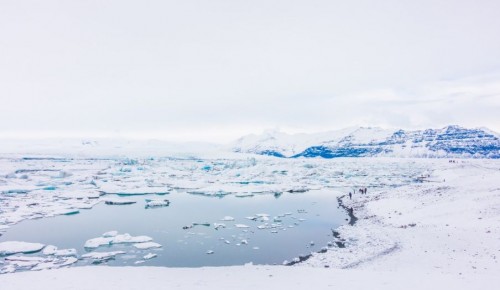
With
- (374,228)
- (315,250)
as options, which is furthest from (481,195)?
(315,250)

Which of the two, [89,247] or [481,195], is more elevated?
[481,195]

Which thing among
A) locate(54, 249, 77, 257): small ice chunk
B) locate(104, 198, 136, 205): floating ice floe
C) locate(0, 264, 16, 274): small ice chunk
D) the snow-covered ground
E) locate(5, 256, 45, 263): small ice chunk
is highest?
the snow-covered ground

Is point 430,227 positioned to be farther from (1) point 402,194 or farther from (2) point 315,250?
(1) point 402,194

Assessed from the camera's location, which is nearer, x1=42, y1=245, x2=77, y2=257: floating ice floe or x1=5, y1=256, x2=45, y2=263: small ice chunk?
x1=5, y1=256, x2=45, y2=263: small ice chunk

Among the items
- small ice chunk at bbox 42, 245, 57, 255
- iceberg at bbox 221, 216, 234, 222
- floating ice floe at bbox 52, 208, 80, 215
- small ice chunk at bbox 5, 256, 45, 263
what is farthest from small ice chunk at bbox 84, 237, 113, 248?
floating ice floe at bbox 52, 208, 80, 215

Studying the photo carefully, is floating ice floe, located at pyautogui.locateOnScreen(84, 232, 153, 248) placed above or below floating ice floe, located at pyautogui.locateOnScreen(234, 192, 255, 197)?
above

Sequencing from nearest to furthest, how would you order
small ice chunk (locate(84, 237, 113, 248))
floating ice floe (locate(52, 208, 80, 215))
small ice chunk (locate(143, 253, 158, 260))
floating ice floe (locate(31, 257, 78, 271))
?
floating ice floe (locate(31, 257, 78, 271)) < small ice chunk (locate(143, 253, 158, 260)) < small ice chunk (locate(84, 237, 113, 248)) < floating ice floe (locate(52, 208, 80, 215))

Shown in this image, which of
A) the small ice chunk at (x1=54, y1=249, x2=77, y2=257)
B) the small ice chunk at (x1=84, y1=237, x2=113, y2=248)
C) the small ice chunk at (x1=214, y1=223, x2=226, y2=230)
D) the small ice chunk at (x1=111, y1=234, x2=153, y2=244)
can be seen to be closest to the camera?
the small ice chunk at (x1=54, y1=249, x2=77, y2=257)

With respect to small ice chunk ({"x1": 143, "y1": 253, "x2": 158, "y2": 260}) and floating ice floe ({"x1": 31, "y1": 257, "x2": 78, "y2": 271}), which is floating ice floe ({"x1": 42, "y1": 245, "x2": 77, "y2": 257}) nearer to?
floating ice floe ({"x1": 31, "y1": 257, "x2": 78, "y2": 271})

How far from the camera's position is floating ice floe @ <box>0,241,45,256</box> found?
17.1m

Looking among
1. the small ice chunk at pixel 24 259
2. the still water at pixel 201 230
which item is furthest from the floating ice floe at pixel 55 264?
the small ice chunk at pixel 24 259

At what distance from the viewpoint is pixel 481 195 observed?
24922 millimetres

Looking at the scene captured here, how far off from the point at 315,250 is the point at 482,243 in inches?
304

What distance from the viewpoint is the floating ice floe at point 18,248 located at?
17119mm
